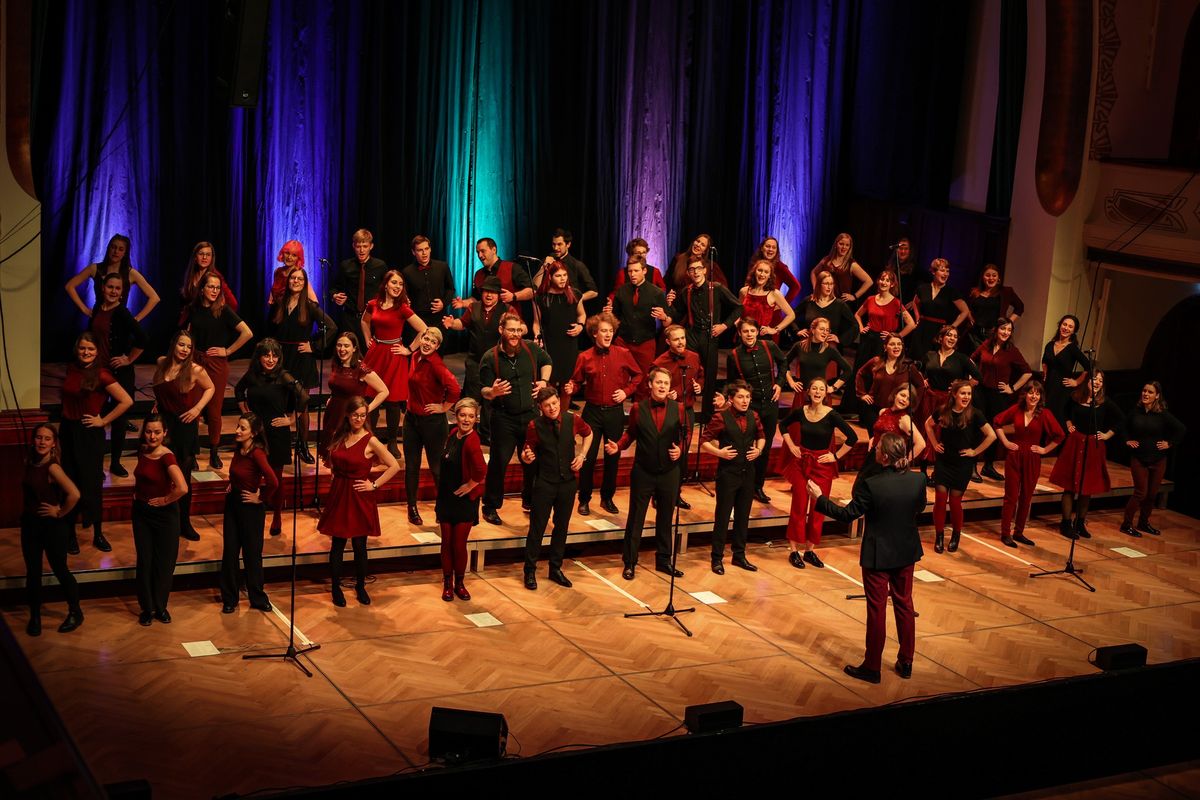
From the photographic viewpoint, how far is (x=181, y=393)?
7301mm

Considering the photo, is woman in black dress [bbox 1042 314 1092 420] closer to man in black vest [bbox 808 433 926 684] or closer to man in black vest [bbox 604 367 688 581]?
man in black vest [bbox 604 367 688 581]

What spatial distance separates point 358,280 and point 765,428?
9.54 feet

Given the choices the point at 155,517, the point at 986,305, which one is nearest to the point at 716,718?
the point at 155,517

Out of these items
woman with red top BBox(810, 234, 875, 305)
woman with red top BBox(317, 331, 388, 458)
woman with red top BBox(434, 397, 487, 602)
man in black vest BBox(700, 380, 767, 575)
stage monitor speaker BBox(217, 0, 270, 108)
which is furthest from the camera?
woman with red top BBox(810, 234, 875, 305)

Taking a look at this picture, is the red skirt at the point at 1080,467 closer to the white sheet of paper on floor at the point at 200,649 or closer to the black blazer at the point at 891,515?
the black blazer at the point at 891,515

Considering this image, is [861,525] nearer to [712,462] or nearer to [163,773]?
[712,462]

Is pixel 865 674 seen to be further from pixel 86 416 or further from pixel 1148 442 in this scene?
pixel 86 416

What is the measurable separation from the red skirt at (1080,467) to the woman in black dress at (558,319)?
360 cm

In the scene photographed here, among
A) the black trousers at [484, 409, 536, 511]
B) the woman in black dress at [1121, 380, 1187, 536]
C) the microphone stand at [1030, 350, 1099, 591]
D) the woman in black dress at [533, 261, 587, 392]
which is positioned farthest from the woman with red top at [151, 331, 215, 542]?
the woman in black dress at [1121, 380, 1187, 536]

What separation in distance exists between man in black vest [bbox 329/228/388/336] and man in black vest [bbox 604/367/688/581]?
6.78ft

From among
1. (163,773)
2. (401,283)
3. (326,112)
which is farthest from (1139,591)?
(326,112)

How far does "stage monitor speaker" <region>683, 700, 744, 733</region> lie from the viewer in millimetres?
5199

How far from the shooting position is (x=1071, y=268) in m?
11.5

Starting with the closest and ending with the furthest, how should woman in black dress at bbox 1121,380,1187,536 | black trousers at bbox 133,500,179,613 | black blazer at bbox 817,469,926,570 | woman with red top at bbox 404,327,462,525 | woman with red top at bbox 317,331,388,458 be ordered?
black blazer at bbox 817,469,926,570, black trousers at bbox 133,500,179,613, woman with red top at bbox 317,331,388,458, woman with red top at bbox 404,327,462,525, woman in black dress at bbox 1121,380,1187,536
